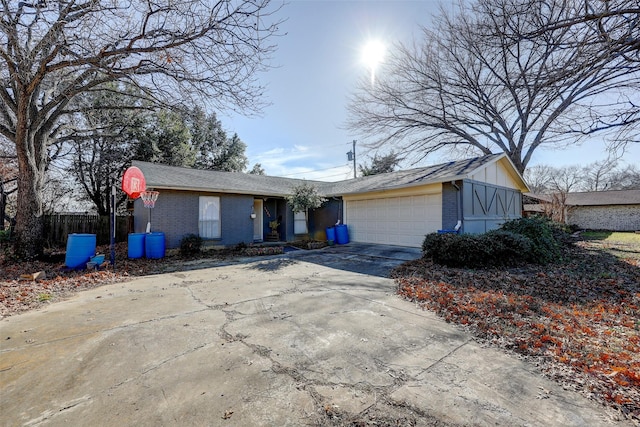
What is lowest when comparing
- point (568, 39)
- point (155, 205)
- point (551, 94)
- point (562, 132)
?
point (155, 205)

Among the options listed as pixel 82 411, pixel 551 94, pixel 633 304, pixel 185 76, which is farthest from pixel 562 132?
pixel 82 411

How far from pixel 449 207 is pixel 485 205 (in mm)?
2548

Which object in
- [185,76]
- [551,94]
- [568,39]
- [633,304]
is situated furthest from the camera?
[185,76]

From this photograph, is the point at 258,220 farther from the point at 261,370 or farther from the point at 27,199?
the point at 261,370

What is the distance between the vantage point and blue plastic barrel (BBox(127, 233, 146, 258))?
855cm

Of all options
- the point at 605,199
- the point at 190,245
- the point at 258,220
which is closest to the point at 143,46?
the point at 190,245

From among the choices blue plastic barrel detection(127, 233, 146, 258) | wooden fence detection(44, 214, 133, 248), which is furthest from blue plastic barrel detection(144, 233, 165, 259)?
wooden fence detection(44, 214, 133, 248)

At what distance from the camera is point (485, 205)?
11.3 meters

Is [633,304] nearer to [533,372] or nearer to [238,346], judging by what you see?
[533,372]

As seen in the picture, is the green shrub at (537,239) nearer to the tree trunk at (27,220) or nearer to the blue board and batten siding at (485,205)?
the blue board and batten siding at (485,205)

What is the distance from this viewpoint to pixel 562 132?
6.68m

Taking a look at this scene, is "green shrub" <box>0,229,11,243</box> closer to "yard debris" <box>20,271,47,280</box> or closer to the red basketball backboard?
"yard debris" <box>20,271,47,280</box>

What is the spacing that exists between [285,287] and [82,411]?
3.72 metres

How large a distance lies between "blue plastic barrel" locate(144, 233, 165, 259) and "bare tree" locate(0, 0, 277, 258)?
2725mm
